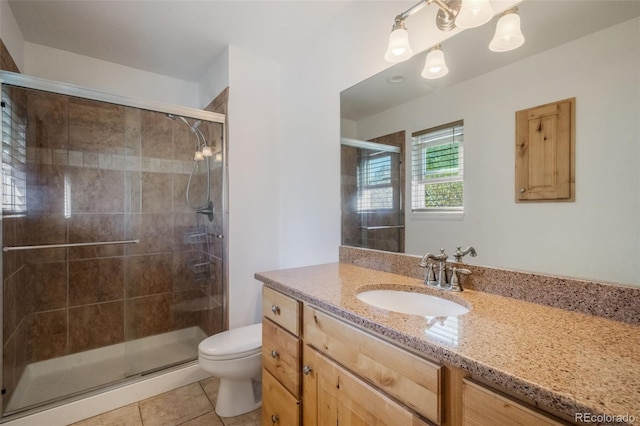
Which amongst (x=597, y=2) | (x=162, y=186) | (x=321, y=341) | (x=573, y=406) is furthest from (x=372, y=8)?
(x=162, y=186)

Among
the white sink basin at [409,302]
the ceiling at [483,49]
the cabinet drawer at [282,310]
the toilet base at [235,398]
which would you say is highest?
the ceiling at [483,49]

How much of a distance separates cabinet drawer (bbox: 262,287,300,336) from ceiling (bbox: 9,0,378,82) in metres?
1.58

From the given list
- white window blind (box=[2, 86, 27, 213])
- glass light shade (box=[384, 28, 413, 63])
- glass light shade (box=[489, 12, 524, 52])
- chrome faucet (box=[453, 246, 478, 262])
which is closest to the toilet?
chrome faucet (box=[453, 246, 478, 262])

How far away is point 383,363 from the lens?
2.57 feet

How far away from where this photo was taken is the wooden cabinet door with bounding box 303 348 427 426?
0.75 m

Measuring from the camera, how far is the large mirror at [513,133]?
804 millimetres

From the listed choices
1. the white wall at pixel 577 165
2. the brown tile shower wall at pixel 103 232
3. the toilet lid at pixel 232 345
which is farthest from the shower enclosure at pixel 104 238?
the white wall at pixel 577 165

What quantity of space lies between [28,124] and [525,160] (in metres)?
2.75

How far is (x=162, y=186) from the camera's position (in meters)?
2.42

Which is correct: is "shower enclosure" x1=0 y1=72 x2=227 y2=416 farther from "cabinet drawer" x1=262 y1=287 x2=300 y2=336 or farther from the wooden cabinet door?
the wooden cabinet door

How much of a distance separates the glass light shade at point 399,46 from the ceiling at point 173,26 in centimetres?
45

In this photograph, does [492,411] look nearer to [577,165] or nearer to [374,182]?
[577,165]

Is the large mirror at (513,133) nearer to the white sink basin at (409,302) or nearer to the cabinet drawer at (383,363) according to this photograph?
the white sink basin at (409,302)

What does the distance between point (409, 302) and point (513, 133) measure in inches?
29.5
